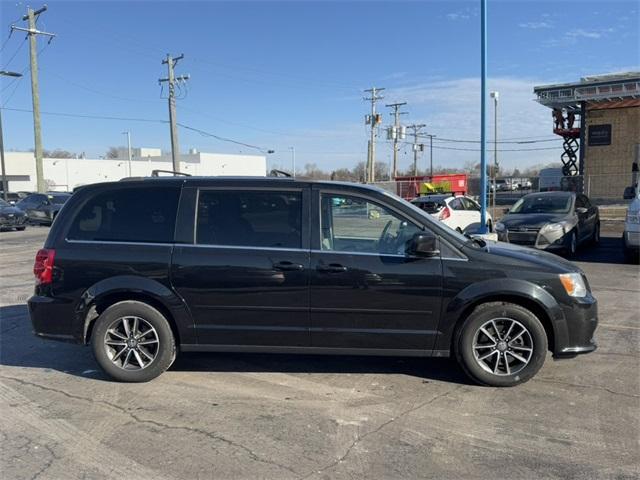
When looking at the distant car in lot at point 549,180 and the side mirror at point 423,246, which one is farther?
the distant car in lot at point 549,180

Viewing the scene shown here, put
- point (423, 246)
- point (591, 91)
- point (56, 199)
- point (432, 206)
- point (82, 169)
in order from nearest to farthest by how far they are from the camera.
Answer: point (423, 246) < point (432, 206) < point (56, 199) < point (591, 91) < point (82, 169)

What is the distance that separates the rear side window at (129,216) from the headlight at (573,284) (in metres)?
3.50

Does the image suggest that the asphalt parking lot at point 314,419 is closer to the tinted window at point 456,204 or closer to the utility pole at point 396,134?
the tinted window at point 456,204

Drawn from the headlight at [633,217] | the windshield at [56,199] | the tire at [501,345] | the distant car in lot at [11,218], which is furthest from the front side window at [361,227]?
the windshield at [56,199]

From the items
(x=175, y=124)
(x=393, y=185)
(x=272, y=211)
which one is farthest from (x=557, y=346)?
(x=393, y=185)

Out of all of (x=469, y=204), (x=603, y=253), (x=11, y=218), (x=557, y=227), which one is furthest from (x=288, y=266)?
(x=11, y=218)

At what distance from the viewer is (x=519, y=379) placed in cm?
478

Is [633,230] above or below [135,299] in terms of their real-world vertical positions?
above

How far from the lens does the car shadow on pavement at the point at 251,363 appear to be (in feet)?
17.2

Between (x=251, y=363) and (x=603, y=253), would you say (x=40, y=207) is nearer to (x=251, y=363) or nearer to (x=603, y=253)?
(x=603, y=253)

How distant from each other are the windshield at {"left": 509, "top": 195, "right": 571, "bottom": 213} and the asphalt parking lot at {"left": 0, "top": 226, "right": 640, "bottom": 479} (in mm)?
8336

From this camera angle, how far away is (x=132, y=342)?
5004 millimetres

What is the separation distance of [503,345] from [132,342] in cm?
331

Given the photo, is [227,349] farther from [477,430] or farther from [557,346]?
[557,346]
